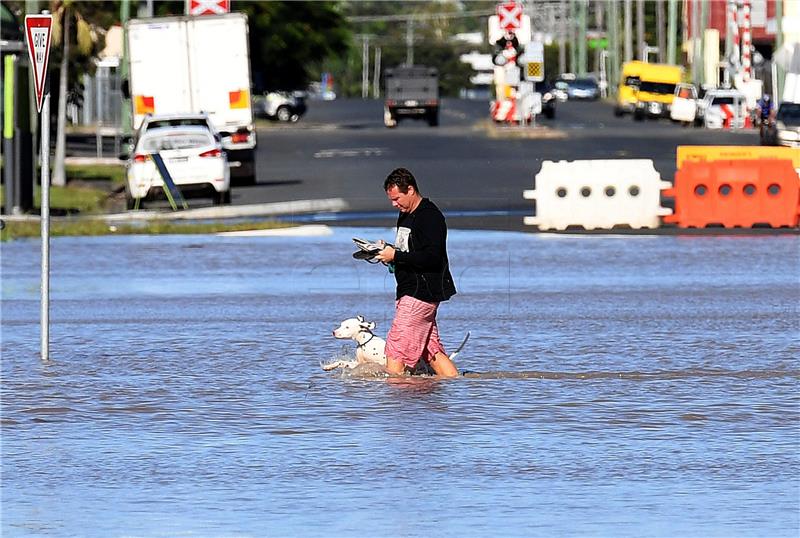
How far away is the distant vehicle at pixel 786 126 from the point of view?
4584cm

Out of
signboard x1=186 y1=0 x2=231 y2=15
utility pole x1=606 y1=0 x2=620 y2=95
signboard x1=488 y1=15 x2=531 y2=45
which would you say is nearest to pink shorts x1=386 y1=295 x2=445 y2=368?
signboard x1=186 y1=0 x2=231 y2=15

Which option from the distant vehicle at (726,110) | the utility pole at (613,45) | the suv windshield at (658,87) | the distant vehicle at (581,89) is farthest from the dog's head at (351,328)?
the utility pole at (613,45)

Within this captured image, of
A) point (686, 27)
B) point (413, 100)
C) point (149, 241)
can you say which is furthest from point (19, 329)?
point (686, 27)

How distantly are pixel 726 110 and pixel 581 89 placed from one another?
152 ft

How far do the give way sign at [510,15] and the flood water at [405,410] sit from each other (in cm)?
3315

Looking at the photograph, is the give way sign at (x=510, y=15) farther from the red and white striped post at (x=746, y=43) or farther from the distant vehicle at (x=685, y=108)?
the red and white striped post at (x=746, y=43)

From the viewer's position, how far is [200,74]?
43.4 m

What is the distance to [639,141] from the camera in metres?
60.7

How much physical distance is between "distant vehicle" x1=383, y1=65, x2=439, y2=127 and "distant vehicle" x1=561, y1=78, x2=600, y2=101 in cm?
3663

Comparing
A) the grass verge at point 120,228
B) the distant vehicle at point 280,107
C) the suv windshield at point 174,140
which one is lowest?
the distant vehicle at point 280,107

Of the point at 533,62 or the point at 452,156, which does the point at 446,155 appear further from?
the point at 533,62

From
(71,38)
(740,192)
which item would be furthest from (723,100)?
(740,192)

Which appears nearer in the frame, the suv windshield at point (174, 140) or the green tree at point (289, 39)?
the suv windshield at point (174, 140)

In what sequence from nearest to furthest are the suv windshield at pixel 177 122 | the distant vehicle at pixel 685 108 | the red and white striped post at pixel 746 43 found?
the suv windshield at pixel 177 122, the distant vehicle at pixel 685 108, the red and white striped post at pixel 746 43
